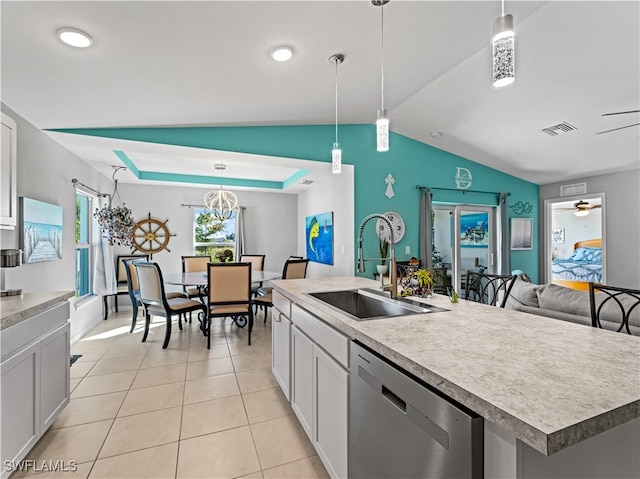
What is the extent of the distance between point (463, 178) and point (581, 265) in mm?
3099

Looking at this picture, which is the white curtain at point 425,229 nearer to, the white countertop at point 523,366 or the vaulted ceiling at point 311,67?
the vaulted ceiling at point 311,67

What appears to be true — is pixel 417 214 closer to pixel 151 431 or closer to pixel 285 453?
pixel 285 453

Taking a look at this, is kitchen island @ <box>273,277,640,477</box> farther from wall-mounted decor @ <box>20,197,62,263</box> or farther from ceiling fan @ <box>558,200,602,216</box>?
ceiling fan @ <box>558,200,602,216</box>

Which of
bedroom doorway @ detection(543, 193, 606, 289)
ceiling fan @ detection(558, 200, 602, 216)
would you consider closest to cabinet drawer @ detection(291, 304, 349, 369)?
bedroom doorway @ detection(543, 193, 606, 289)

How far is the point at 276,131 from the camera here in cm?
400

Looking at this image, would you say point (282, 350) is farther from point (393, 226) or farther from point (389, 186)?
point (389, 186)

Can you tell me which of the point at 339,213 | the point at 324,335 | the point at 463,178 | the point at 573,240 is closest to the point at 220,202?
the point at 339,213

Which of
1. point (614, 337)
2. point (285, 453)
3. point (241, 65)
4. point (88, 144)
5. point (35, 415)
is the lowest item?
point (285, 453)

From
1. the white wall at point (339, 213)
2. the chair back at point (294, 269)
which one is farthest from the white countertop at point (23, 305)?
the white wall at point (339, 213)

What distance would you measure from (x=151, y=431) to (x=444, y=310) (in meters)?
2.08

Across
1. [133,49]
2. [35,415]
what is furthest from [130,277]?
[133,49]

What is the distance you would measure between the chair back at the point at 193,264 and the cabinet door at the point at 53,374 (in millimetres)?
3178

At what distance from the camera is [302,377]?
6.72 ft

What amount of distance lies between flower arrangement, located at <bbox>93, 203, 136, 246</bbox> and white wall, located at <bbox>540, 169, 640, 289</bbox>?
7.66 meters
